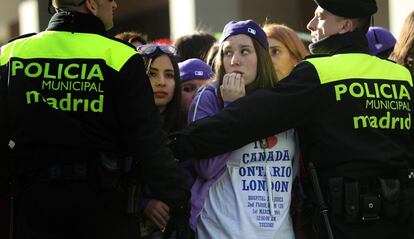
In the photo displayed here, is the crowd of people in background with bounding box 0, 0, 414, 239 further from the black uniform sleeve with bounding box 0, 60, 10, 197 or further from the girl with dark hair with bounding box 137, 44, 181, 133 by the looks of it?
the black uniform sleeve with bounding box 0, 60, 10, 197

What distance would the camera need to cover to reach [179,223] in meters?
3.82

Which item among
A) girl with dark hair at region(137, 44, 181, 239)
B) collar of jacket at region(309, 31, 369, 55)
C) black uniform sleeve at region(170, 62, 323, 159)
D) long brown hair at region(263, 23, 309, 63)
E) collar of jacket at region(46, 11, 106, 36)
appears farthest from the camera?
long brown hair at region(263, 23, 309, 63)

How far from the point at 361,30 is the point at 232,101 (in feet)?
2.58

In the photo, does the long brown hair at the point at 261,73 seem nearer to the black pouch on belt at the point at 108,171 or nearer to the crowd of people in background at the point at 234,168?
the crowd of people in background at the point at 234,168

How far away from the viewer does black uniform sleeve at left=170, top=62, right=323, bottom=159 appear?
385 centimetres

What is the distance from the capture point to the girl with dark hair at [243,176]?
388 cm

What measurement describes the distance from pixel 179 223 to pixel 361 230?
880mm

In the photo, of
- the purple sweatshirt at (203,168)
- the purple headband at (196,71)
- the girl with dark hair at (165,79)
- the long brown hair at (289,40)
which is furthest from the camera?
the long brown hair at (289,40)

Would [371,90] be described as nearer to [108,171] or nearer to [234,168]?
[234,168]

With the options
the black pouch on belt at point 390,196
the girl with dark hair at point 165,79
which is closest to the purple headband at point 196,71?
the girl with dark hair at point 165,79

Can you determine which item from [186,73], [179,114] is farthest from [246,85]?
[186,73]

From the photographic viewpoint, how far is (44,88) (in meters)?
3.62

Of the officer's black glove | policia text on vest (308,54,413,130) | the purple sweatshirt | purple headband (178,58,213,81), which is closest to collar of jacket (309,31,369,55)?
policia text on vest (308,54,413,130)

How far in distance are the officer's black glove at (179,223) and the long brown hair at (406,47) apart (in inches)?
72.6
